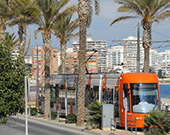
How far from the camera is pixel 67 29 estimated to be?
38.4m

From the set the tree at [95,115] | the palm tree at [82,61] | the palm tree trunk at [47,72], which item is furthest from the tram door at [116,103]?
the palm tree trunk at [47,72]

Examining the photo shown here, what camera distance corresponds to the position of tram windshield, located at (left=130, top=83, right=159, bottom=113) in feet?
69.1

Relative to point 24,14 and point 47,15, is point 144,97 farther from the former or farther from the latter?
point 24,14

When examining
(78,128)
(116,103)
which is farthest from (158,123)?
(78,128)

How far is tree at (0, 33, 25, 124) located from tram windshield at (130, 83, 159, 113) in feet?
28.1

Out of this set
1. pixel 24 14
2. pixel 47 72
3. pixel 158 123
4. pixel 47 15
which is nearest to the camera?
pixel 158 123

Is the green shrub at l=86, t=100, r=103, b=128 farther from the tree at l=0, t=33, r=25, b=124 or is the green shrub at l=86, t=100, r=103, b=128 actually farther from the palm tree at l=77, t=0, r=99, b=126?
the tree at l=0, t=33, r=25, b=124

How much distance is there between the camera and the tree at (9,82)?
13.6 meters

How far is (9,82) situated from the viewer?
13695 mm

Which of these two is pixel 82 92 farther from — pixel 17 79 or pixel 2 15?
pixel 2 15

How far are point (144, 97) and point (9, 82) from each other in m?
9.93

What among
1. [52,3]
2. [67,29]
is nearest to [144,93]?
[52,3]

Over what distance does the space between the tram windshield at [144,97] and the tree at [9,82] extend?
8.57 meters

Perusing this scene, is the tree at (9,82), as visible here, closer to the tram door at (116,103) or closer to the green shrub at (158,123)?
the green shrub at (158,123)
